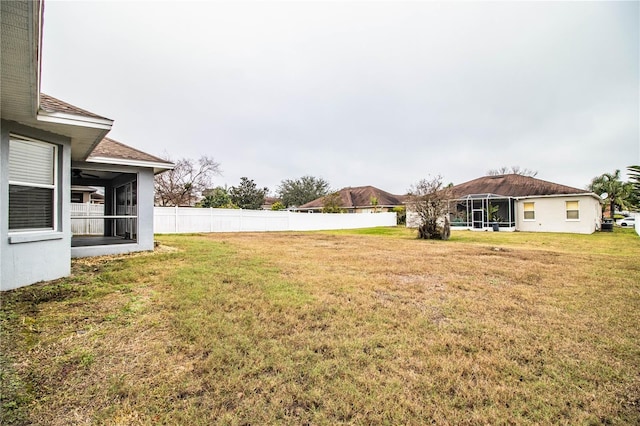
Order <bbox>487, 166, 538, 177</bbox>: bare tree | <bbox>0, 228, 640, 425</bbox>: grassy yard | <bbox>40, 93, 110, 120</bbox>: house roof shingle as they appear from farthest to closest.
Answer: <bbox>487, 166, 538, 177</bbox>: bare tree, <bbox>40, 93, 110, 120</bbox>: house roof shingle, <bbox>0, 228, 640, 425</bbox>: grassy yard

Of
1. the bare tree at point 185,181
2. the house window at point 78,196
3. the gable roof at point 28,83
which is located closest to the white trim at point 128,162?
the gable roof at point 28,83

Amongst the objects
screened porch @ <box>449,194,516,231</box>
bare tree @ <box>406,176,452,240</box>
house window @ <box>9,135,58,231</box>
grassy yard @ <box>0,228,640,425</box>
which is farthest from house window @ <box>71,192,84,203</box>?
screened porch @ <box>449,194,516,231</box>

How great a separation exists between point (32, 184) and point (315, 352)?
19.6 feet

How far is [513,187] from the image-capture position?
23.9 metres

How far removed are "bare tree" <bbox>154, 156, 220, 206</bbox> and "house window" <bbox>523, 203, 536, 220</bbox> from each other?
3114 cm

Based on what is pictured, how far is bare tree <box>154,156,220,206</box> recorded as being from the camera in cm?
2957

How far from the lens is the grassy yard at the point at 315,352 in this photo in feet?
6.86

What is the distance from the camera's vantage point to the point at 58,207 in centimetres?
546

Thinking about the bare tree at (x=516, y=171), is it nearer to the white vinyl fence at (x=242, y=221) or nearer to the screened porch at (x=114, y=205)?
the white vinyl fence at (x=242, y=221)

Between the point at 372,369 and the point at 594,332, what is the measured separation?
3026 millimetres

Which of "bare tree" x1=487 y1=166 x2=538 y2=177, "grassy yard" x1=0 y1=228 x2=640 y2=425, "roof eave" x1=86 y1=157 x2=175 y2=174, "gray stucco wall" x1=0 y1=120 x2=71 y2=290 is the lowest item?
"grassy yard" x1=0 y1=228 x2=640 y2=425

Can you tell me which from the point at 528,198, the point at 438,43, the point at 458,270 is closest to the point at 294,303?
the point at 458,270

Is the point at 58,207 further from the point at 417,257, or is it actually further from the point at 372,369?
the point at 417,257

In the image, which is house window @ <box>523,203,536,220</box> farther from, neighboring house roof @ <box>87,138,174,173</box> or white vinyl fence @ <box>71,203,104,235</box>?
white vinyl fence @ <box>71,203,104,235</box>
